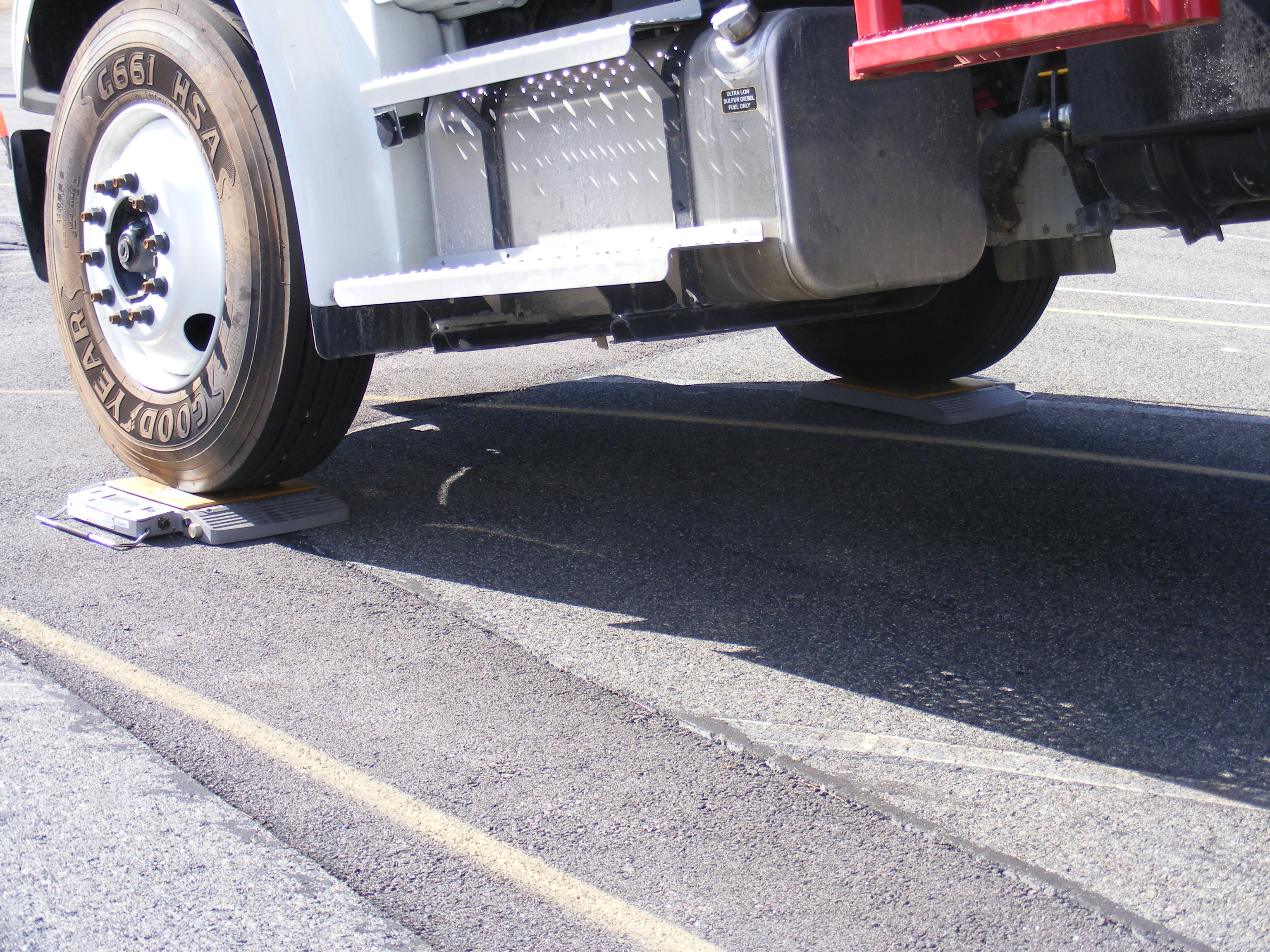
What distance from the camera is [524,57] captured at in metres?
2.79

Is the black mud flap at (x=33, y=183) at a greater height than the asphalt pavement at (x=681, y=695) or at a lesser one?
greater

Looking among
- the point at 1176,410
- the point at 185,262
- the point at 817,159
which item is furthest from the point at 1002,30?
the point at 1176,410

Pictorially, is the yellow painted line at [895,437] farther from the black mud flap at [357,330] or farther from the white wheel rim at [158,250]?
the black mud flap at [357,330]

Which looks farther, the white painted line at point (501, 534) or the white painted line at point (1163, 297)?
the white painted line at point (1163, 297)

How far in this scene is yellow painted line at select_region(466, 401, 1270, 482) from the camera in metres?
4.14

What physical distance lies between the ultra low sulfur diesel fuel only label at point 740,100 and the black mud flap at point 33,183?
9.38 ft

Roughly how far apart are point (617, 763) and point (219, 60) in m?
2.29

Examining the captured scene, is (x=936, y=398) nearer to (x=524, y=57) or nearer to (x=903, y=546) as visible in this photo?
(x=903, y=546)

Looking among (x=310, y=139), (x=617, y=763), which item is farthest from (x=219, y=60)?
(x=617, y=763)

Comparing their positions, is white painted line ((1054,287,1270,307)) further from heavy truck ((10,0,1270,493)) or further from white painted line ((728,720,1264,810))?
white painted line ((728,720,1264,810))

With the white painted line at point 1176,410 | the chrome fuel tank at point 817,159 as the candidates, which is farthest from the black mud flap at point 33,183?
the white painted line at point 1176,410

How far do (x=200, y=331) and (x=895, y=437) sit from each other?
8.08ft

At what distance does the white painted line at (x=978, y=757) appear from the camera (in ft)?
7.50

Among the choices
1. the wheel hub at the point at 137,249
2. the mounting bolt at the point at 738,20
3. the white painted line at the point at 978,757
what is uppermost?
the mounting bolt at the point at 738,20
